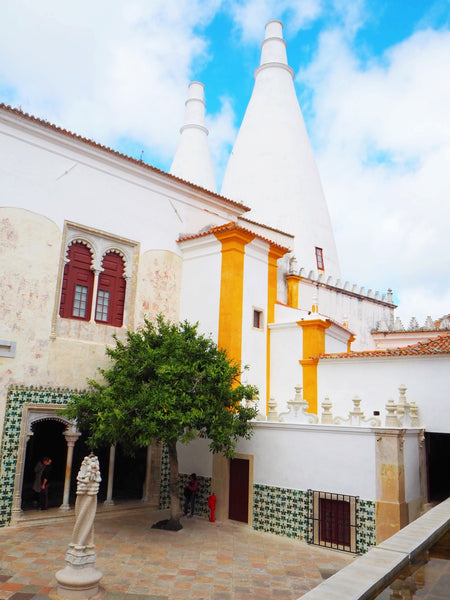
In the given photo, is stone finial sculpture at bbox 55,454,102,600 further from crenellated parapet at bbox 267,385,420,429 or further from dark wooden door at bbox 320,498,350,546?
crenellated parapet at bbox 267,385,420,429

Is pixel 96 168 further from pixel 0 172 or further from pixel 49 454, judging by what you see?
pixel 49 454

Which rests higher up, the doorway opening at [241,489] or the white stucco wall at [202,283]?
the white stucco wall at [202,283]

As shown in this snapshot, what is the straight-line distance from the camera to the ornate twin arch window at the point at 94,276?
12.2 m

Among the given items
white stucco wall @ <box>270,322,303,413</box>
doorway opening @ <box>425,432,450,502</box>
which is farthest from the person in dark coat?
doorway opening @ <box>425,432,450,502</box>

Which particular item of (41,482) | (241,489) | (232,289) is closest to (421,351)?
(232,289)

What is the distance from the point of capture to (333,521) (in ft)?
32.6

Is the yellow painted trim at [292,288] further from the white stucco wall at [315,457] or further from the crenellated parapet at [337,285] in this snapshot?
the white stucco wall at [315,457]

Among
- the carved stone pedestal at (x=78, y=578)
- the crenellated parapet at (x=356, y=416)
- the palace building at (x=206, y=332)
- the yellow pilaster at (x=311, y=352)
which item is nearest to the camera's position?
the carved stone pedestal at (x=78, y=578)

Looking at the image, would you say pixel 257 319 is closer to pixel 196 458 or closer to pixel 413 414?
pixel 196 458

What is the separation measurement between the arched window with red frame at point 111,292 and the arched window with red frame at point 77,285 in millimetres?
284

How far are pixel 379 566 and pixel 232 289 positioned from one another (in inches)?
369

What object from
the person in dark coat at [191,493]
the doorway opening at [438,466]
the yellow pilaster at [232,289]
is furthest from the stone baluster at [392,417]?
the person in dark coat at [191,493]

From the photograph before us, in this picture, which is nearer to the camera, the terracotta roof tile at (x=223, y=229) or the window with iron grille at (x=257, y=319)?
the terracotta roof tile at (x=223, y=229)

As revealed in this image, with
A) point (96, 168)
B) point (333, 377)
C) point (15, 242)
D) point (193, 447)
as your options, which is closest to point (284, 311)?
point (333, 377)
